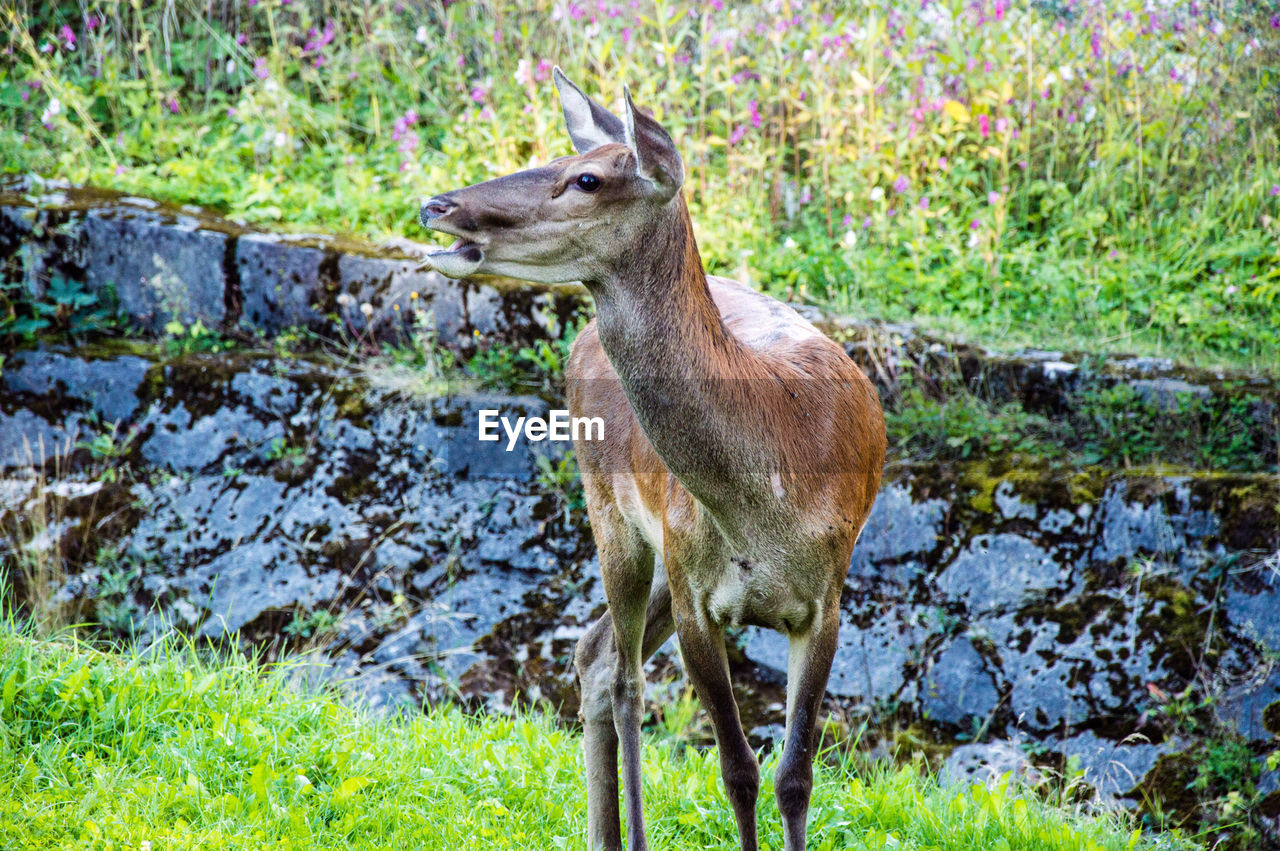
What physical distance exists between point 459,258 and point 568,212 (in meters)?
0.27

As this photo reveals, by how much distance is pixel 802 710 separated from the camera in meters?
3.08

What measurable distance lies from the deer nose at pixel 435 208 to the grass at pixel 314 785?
1.87m

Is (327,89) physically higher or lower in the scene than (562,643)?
higher

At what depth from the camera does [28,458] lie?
19.0 ft

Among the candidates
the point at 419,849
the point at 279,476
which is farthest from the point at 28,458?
the point at 419,849

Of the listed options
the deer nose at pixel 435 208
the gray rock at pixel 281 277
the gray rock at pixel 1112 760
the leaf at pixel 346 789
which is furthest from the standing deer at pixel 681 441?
the gray rock at pixel 281 277

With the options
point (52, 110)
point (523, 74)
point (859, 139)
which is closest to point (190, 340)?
point (52, 110)

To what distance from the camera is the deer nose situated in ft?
7.84

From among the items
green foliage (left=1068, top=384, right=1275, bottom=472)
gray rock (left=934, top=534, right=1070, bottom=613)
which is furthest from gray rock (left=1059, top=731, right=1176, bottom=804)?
green foliage (left=1068, top=384, right=1275, bottom=472)

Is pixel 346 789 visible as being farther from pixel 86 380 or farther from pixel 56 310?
pixel 56 310

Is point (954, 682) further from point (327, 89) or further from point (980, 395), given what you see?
point (327, 89)

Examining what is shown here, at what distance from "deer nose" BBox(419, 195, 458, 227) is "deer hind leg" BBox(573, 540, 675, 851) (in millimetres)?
1543

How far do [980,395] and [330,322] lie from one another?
3.51 metres

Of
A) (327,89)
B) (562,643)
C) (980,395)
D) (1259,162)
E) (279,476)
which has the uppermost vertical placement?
(327,89)
